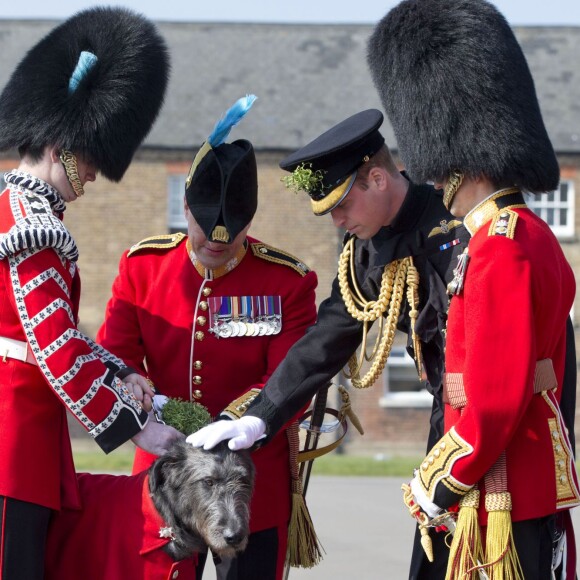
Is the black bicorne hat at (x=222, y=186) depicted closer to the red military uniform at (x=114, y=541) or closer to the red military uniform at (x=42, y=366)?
the red military uniform at (x=42, y=366)

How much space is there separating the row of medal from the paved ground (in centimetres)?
320

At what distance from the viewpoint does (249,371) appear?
458 cm

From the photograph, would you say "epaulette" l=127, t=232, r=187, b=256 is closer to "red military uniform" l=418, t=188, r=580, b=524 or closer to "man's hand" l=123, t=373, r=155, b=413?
"man's hand" l=123, t=373, r=155, b=413

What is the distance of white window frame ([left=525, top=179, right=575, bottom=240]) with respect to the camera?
2214 centimetres

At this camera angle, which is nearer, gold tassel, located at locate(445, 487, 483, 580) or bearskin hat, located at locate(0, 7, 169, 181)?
gold tassel, located at locate(445, 487, 483, 580)

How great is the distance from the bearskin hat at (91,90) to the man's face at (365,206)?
0.93 m

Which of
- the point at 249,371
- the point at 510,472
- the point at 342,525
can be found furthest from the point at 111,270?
the point at 510,472

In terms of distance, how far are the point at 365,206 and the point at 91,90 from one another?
1148mm

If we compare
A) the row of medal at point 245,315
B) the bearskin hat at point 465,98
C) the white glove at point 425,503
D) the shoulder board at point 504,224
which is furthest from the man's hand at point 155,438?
the shoulder board at point 504,224

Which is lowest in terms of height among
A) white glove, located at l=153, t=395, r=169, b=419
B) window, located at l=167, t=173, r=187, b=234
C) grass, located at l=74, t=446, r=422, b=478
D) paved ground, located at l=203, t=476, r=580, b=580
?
grass, located at l=74, t=446, r=422, b=478

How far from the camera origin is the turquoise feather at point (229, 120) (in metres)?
4.37

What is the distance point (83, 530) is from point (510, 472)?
153cm

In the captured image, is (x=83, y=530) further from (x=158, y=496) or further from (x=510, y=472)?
(x=510, y=472)

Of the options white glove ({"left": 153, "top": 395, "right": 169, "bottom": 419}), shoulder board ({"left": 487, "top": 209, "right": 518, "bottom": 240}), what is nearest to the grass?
white glove ({"left": 153, "top": 395, "right": 169, "bottom": 419})
